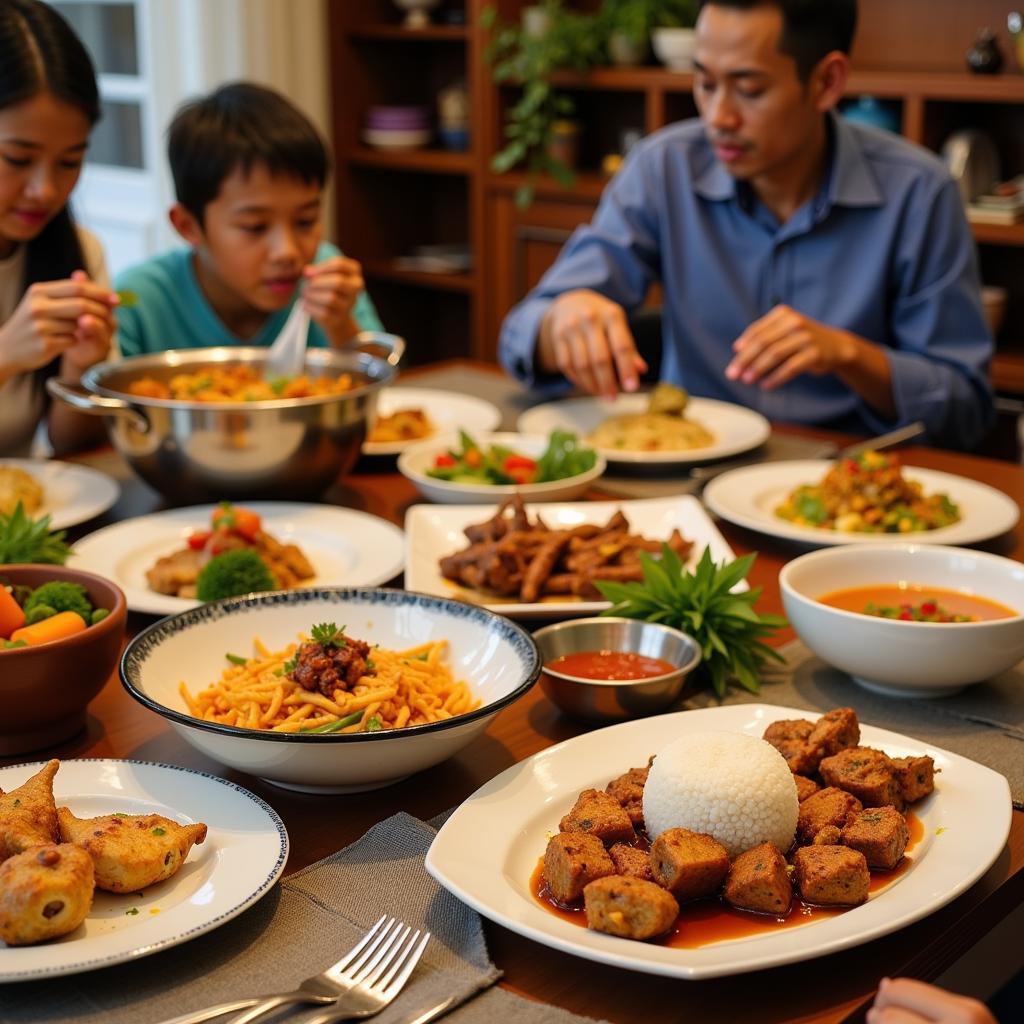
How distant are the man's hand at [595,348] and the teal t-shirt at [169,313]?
1.73ft

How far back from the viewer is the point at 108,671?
1375 mm

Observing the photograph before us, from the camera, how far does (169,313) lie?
294 cm

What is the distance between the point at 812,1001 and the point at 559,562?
87cm

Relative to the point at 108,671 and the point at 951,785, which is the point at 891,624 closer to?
the point at 951,785

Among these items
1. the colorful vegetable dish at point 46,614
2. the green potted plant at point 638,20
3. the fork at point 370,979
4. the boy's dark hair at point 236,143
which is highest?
the green potted plant at point 638,20

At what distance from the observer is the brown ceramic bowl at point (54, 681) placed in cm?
128

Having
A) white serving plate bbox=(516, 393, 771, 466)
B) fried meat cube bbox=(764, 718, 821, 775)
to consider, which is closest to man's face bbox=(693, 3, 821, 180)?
white serving plate bbox=(516, 393, 771, 466)

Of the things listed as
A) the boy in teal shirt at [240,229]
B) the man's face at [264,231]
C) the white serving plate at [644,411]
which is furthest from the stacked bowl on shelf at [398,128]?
the white serving plate at [644,411]

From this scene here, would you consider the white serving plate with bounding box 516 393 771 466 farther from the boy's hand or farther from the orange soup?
the orange soup

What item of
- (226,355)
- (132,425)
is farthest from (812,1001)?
(226,355)

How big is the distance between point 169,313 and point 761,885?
2.25 metres

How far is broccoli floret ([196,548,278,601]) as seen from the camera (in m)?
1.66

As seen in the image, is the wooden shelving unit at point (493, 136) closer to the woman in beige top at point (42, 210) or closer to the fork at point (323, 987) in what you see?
the woman in beige top at point (42, 210)

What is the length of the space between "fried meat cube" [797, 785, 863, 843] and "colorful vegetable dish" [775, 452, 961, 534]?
2.90ft
